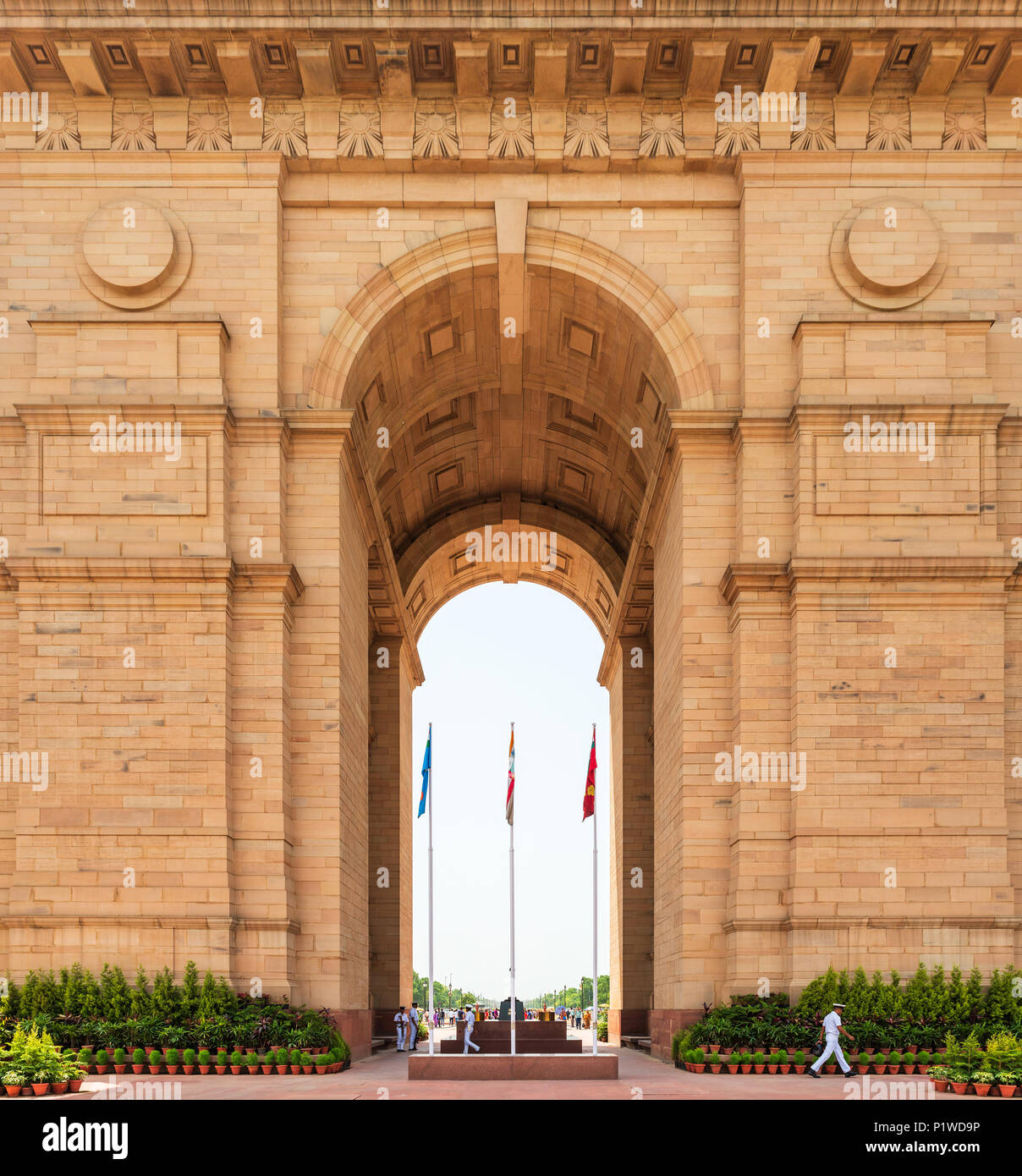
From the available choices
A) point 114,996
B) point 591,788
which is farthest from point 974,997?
point 114,996

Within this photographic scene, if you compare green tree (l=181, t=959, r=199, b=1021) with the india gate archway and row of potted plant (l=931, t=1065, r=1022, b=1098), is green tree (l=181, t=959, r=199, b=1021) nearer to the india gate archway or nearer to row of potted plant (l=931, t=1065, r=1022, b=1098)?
the india gate archway

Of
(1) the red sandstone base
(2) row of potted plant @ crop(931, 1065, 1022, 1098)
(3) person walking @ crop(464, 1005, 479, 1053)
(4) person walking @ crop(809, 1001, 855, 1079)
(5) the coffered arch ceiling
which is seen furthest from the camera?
(5) the coffered arch ceiling

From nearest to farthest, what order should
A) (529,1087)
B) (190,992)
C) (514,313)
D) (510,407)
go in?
1. (529,1087)
2. (190,992)
3. (514,313)
4. (510,407)

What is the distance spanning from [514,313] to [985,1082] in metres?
18.1

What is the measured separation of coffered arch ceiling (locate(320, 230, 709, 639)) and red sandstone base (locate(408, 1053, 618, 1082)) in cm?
1233

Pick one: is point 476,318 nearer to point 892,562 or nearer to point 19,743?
point 892,562

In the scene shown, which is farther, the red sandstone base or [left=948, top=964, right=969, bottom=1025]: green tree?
[left=948, top=964, right=969, bottom=1025]: green tree

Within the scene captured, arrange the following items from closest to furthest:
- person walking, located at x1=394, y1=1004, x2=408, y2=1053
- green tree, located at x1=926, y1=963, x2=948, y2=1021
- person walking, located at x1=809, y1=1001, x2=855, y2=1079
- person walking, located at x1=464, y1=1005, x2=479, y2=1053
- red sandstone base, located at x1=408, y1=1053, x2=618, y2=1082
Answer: person walking, located at x1=809, y1=1001, x2=855, y2=1079
red sandstone base, located at x1=408, y1=1053, x2=618, y2=1082
green tree, located at x1=926, y1=963, x2=948, y2=1021
person walking, located at x1=464, y1=1005, x2=479, y2=1053
person walking, located at x1=394, y1=1004, x2=408, y2=1053

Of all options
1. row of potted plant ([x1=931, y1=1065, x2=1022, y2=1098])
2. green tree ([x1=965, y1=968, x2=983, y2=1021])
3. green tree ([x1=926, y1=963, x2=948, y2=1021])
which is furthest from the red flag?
row of potted plant ([x1=931, y1=1065, x2=1022, y2=1098])

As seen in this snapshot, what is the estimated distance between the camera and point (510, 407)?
35969 millimetres

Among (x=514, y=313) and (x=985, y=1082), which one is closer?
(x=985, y=1082)

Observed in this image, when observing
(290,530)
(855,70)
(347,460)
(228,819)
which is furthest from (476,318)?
(228,819)

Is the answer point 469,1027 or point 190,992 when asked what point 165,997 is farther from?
point 469,1027

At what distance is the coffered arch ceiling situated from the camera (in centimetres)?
2803
